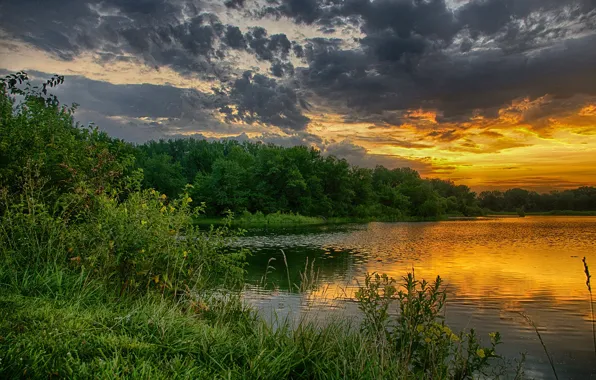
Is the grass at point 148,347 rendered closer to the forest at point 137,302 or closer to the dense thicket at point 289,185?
the forest at point 137,302

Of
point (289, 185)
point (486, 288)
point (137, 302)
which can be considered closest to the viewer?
point (137, 302)

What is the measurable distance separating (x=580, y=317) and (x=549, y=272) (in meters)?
7.57

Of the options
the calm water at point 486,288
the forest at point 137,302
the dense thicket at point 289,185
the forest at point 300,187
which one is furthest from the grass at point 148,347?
the dense thicket at point 289,185

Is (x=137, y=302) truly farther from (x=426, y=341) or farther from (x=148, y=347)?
(x=426, y=341)

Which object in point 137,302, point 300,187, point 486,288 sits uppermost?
point 300,187

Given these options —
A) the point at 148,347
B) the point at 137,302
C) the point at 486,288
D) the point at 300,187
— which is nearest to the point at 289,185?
the point at 300,187

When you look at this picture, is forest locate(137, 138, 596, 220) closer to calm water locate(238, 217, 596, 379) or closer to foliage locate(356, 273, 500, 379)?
calm water locate(238, 217, 596, 379)

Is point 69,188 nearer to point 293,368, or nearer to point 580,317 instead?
point 293,368

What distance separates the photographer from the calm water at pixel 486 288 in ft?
26.9

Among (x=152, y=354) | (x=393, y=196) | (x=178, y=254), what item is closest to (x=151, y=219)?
(x=178, y=254)

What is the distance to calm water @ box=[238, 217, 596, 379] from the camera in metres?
8.20

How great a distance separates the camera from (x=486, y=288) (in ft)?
47.2

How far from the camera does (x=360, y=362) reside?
4.89 metres

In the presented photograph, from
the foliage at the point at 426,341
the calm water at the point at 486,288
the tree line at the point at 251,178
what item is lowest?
the calm water at the point at 486,288
